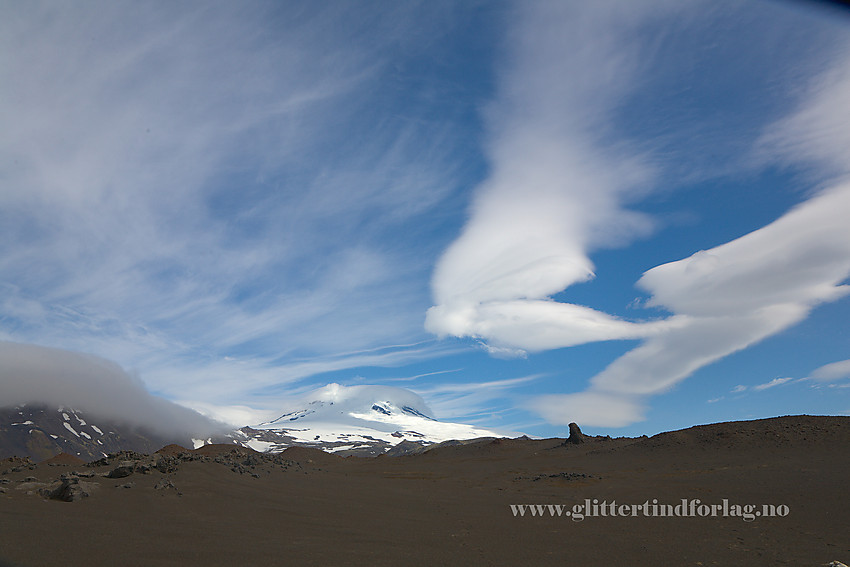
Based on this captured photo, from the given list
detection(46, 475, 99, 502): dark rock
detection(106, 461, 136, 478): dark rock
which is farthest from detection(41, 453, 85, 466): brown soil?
detection(46, 475, 99, 502): dark rock

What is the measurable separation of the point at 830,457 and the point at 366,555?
92.4 ft

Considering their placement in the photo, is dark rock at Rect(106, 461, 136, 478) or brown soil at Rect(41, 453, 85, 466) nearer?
dark rock at Rect(106, 461, 136, 478)

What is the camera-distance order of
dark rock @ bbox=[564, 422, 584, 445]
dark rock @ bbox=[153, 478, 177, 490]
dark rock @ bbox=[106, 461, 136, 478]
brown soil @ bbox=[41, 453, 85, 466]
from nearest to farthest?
dark rock @ bbox=[153, 478, 177, 490]
dark rock @ bbox=[106, 461, 136, 478]
brown soil @ bbox=[41, 453, 85, 466]
dark rock @ bbox=[564, 422, 584, 445]

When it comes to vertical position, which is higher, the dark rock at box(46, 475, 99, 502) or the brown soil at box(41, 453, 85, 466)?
the dark rock at box(46, 475, 99, 502)

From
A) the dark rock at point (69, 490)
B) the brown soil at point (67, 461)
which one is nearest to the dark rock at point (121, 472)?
the dark rock at point (69, 490)

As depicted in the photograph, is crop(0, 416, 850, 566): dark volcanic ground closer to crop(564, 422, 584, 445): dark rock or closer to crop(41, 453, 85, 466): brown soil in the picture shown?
crop(41, 453, 85, 466): brown soil

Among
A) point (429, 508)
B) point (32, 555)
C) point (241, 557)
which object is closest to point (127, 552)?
point (32, 555)

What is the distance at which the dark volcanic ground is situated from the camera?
9539 mm

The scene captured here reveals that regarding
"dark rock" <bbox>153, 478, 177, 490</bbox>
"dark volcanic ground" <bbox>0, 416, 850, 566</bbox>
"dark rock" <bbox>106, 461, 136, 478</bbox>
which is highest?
"dark rock" <bbox>106, 461, 136, 478</bbox>

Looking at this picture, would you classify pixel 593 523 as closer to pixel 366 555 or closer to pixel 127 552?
pixel 366 555

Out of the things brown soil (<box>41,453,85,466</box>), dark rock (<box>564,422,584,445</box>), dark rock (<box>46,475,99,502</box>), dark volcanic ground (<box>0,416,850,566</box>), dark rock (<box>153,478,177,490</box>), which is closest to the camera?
dark volcanic ground (<box>0,416,850,566</box>)

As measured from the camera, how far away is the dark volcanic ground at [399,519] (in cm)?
954

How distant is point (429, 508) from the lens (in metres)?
18.6

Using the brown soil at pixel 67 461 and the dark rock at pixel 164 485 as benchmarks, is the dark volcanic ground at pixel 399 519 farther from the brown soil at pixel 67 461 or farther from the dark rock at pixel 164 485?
the brown soil at pixel 67 461
